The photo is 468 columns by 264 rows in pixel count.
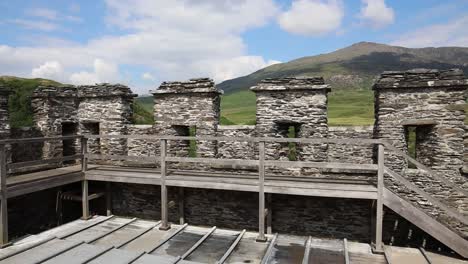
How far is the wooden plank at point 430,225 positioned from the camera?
7.10 m

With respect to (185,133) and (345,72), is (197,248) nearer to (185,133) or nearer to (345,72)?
(185,133)

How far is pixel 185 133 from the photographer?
1230 cm

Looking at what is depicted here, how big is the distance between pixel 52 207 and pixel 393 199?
34.9 ft

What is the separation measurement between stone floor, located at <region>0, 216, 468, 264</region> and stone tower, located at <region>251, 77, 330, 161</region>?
3.03 metres

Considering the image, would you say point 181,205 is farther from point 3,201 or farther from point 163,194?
point 3,201

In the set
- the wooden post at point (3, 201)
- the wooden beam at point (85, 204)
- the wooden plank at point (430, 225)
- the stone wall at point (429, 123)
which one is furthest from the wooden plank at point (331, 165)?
the wooden post at point (3, 201)

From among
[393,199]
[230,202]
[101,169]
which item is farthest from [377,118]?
[101,169]

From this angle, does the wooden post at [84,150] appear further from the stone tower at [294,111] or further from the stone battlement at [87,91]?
the stone tower at [294,111]

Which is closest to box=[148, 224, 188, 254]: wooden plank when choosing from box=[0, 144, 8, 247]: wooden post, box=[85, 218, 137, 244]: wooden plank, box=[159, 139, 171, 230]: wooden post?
box=[159, 139, 171, 230]: wooden post

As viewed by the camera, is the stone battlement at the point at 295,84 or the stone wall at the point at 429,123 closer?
the stone wall at the point at 429,123

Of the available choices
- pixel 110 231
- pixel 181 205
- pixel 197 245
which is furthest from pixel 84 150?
pixel 197 245

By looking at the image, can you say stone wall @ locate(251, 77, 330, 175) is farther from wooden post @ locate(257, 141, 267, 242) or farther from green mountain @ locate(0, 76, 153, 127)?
green mountain @ locate(0, 76, 153, 127)

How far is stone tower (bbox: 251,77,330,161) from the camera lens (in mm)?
10320

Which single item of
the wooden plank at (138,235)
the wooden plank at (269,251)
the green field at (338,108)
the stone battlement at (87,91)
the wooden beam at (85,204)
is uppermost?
the green field at (338,108)
